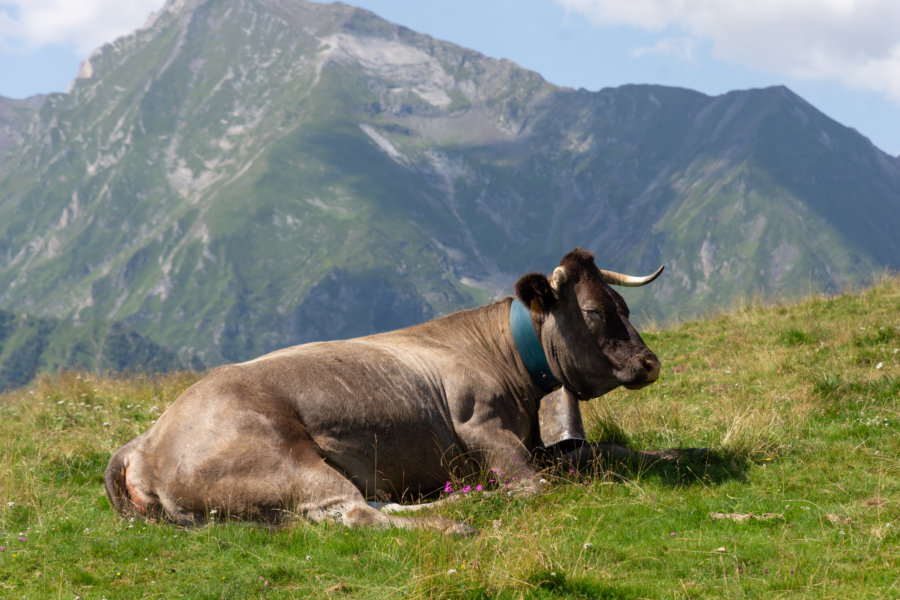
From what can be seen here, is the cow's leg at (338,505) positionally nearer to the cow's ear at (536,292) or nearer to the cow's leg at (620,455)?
the cow's leg at (620,455)

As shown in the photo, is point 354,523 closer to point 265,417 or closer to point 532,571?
point 265,417

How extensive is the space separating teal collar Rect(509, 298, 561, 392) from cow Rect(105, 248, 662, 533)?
1 centimetres

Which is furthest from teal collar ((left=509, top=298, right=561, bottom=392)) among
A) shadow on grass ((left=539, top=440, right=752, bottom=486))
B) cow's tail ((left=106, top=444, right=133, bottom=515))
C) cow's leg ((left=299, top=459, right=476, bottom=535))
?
cow's tail ((left=106, top=444, right=133, bottom=515))

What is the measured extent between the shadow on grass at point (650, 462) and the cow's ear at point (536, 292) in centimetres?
167

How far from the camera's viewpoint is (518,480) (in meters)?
8.99

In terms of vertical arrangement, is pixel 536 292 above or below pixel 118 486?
above

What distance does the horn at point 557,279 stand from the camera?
9.95m

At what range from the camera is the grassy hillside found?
6492 mm

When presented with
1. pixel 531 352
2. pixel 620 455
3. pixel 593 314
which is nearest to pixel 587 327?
pixel 593 314

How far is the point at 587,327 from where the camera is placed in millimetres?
10023

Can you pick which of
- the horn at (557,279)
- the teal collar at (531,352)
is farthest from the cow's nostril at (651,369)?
the horn at (557,279)

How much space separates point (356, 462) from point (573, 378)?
3044 millimetres

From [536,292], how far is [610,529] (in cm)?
315

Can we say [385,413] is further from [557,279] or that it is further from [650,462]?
[650,462]
